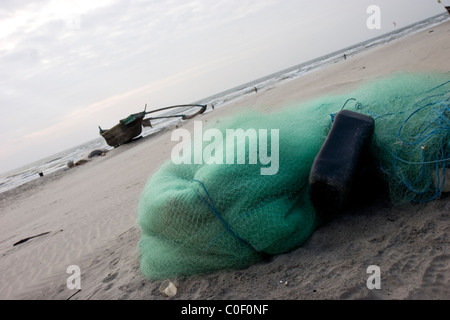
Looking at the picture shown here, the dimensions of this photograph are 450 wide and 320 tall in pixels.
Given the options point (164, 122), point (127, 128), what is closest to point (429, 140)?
point (127, 128)

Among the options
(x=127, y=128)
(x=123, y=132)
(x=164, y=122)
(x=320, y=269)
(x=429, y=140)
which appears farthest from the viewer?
(x=164, y=122)

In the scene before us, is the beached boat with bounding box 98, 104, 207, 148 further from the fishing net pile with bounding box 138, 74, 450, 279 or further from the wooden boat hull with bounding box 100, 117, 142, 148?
the fishing net pile with bounding box 138, 74, 450, 279

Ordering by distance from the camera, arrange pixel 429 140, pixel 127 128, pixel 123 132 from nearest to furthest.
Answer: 1. pixel 429 140
2. pixel 127 128
3. pixel 123 132

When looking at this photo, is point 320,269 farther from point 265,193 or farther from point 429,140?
point 429,140

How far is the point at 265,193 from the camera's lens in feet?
8.82

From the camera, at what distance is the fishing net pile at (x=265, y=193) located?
8.51ft

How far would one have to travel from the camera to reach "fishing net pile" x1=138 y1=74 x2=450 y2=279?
2594mm

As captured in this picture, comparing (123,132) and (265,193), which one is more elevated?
(123,132)

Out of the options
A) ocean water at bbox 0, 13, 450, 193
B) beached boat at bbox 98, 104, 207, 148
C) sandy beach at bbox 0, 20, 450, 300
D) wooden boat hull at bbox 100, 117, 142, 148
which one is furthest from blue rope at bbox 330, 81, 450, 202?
ocean water at bbox 0, 13, 450, 193

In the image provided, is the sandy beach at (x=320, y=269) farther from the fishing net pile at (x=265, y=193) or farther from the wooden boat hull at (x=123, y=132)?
the wooden boat hull at (x=123, y=132)

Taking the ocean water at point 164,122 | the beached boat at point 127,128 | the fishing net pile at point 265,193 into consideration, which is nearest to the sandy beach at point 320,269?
the fishing net pile at point 265,193
